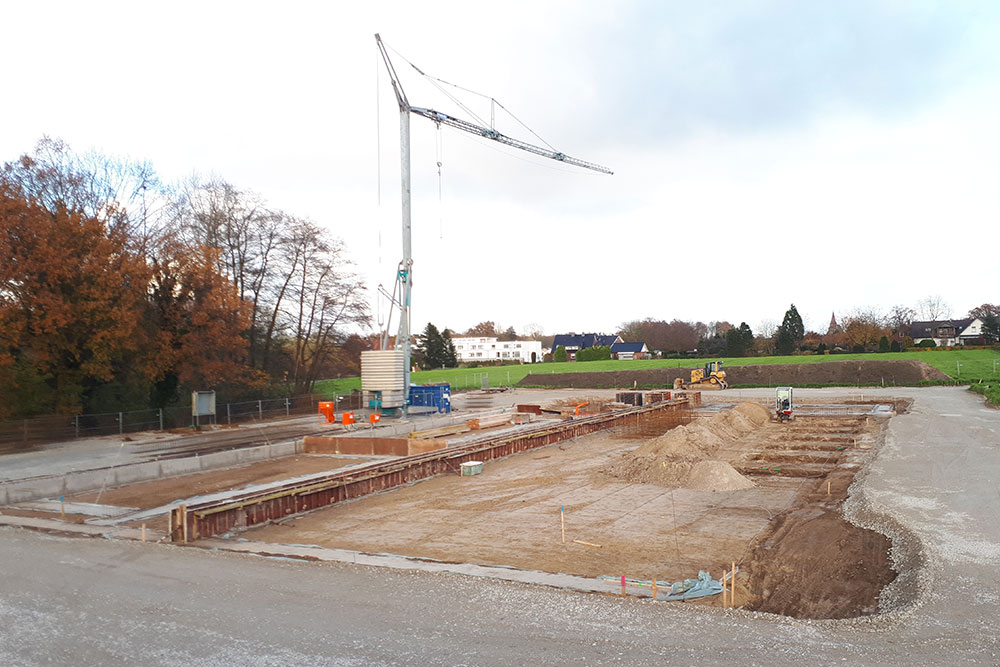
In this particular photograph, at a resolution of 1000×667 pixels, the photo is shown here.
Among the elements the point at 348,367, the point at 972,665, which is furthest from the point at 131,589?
the point at 348,367

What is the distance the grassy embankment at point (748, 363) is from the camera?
5962cm

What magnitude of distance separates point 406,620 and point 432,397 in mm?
34412

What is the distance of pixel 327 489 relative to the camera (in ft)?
56.6

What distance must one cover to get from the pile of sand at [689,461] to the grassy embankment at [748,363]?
2427 cm

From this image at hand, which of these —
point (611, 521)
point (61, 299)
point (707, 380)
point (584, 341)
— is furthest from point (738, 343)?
point (611, 521)

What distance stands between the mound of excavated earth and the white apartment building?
78073 millimetres

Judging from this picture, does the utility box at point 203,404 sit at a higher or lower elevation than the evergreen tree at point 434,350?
lower

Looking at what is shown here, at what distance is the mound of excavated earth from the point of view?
61125mm

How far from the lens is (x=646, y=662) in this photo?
7074mm

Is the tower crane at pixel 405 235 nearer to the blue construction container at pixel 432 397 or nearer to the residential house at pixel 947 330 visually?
the blue construction container at pixel 432 397

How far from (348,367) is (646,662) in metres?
46.3

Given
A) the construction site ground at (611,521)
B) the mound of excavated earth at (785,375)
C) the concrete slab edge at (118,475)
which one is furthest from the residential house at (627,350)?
the concrete slab edge at (118,475)

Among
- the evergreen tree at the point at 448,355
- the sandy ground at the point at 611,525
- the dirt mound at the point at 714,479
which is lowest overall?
the sandy ground at the point at 611,525

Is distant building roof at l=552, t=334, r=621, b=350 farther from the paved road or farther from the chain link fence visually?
the paved road
